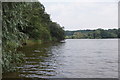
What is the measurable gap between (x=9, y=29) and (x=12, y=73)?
3.69m

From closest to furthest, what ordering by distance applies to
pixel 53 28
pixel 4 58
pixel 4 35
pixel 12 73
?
pixel 4 35 < pixel 4 58 < pixel 12 73 < pixel 53 28

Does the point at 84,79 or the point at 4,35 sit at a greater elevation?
the point at 4,35

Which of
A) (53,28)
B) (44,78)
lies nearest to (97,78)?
(44,78)

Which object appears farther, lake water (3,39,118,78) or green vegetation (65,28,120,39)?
green vegetation (65,28,120,39)

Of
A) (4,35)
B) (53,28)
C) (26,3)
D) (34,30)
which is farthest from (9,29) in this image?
(53,28)

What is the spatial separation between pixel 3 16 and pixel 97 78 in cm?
598

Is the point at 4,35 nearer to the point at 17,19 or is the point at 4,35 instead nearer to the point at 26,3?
the point at 17,19

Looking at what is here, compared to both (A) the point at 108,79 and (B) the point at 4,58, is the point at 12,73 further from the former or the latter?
(A) the point at 108,79

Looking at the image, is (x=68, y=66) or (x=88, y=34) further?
(x=88, y=34)

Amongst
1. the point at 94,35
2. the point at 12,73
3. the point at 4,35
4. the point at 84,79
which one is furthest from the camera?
the point at 94,35

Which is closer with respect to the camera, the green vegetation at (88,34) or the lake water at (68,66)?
the lake water at (68,66)

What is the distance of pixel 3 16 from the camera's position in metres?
6.35

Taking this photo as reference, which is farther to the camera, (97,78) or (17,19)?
(97,78)

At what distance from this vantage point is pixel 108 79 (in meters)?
9.32
